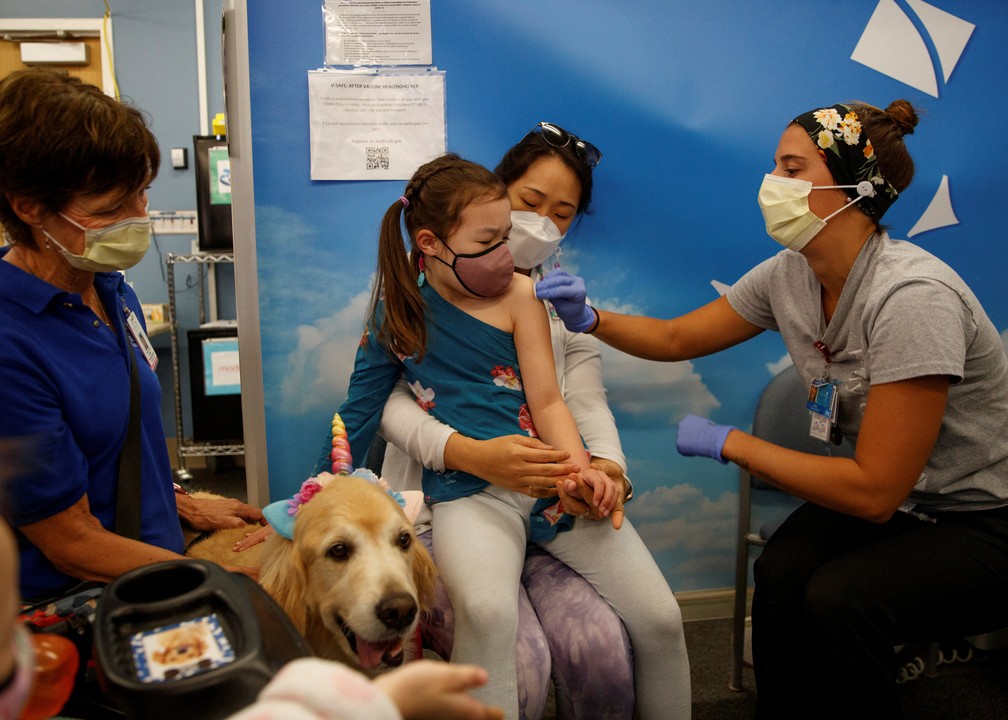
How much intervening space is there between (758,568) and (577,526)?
22.3 inches

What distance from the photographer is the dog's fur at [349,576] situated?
1266mm

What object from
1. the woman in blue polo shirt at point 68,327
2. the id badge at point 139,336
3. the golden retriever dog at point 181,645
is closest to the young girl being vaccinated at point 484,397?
the id badge at point 139,336

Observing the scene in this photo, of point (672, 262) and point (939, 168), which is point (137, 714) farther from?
point (939, 168)

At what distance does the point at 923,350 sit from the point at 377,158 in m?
1.52

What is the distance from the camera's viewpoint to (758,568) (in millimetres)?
1940

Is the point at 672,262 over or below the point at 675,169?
below

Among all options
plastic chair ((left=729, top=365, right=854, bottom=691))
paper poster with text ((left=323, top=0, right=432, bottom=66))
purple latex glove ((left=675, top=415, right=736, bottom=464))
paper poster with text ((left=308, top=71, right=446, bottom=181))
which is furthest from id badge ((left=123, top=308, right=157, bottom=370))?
plastic chair ((left=729, top=365, right=854, bottom=691))

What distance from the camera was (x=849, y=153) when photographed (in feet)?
5.76

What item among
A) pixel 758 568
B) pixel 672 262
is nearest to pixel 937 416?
pixel 758 568

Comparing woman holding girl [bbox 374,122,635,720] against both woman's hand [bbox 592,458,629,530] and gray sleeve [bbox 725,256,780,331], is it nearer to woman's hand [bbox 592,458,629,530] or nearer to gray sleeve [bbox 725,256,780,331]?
woman's hand [bbox 592,458,629,530]

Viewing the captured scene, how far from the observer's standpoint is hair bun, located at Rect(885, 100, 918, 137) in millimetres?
1774

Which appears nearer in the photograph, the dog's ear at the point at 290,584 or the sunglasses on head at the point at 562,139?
the dog's ear at the point at 290,584

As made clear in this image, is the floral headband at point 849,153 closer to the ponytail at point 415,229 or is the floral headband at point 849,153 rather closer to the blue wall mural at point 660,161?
the blue wall mural at point 660,161

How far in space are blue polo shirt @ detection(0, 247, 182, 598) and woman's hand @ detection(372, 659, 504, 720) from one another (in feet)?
2.70
